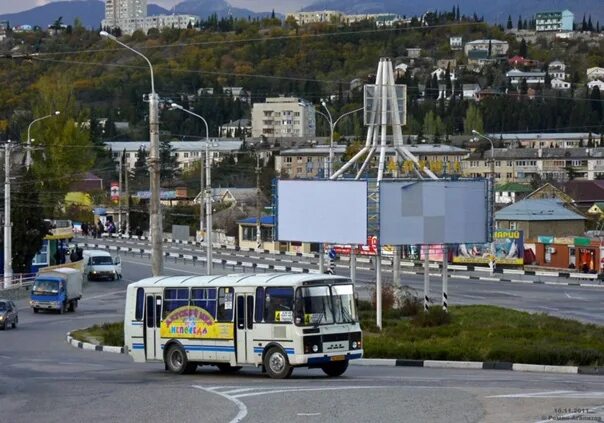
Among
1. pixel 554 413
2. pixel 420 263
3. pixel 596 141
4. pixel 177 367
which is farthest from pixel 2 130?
pixel 554 413

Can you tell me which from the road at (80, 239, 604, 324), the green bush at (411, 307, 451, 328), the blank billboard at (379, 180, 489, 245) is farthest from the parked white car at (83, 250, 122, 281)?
the blank billboard at (379, 180, 489, 245)

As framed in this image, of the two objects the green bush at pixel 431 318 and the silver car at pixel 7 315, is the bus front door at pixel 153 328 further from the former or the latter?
the silver car at pixel 7 315

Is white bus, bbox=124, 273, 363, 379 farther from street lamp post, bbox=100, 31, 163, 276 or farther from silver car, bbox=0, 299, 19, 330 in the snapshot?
silver car, bbox=0, 299, 19, 330

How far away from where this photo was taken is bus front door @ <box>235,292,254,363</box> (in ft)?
89.7

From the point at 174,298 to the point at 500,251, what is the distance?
56.4m

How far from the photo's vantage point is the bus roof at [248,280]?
27.1 m

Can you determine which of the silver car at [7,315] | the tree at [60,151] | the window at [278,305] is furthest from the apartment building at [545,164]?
the window at [278,305]

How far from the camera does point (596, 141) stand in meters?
187

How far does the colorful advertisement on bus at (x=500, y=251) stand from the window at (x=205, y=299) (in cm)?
5427

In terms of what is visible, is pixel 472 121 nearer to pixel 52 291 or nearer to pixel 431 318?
pixel 52 291

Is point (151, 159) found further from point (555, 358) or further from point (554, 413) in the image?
point (554, 413)

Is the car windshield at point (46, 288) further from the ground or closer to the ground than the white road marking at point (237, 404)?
closer to the ground

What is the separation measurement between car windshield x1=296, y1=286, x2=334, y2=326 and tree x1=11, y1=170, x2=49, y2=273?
46.1m

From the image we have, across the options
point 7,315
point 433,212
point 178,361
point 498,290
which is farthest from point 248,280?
point 498,290
